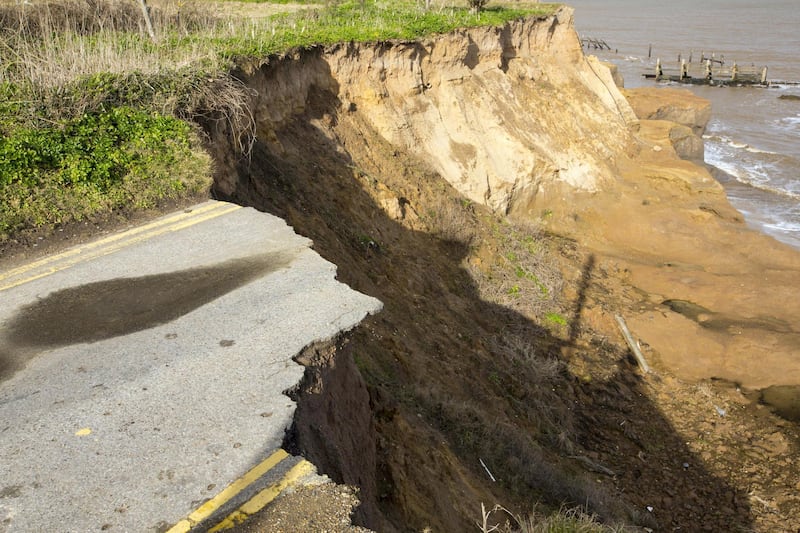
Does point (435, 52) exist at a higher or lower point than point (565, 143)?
higher

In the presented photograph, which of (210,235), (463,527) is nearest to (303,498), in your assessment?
(463,527)

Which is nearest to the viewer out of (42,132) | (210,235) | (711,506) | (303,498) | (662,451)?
(303,498)

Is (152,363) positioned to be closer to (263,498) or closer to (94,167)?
(263,498)

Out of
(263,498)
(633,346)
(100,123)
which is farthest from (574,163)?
(263,498)

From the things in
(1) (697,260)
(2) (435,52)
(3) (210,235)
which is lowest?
(1) (697,260)

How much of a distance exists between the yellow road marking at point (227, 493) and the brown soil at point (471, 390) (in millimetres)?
346

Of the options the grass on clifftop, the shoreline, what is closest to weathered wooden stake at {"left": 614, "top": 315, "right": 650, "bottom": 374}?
the shoreline

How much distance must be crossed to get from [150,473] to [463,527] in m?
3.70

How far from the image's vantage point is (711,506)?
10.3 meters

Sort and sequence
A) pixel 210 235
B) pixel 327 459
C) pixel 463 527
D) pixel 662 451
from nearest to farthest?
pixel 327 459
pixel 463 527
pixel 210 235
pixel 662 451

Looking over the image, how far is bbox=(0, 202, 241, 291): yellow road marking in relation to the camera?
6859mm

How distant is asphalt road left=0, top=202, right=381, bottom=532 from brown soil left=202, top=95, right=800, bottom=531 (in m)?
0.50

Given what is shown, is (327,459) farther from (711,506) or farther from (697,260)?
(697,260)

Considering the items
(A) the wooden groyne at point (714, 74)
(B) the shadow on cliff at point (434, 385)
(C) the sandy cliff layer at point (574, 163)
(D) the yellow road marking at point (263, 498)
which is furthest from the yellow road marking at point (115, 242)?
(A) the wooden groyne at point (714, 74)
